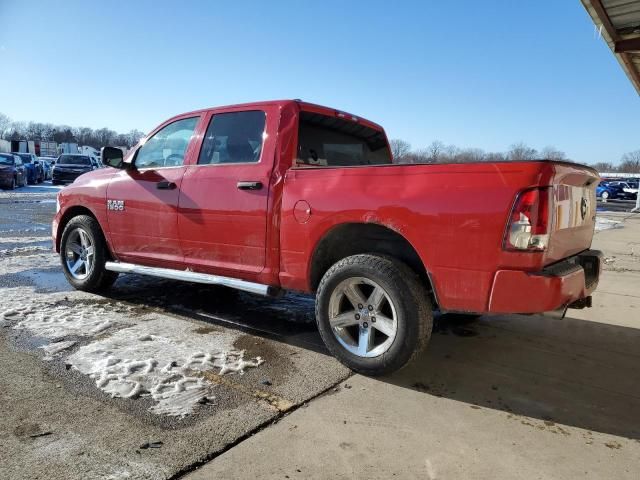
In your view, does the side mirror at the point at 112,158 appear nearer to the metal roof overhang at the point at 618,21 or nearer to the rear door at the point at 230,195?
the rear door at the point at 230,195

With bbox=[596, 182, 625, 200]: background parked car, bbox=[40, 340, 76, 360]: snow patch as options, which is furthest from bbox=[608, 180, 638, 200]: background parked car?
bbox=[40, 340, 76, 360]: snow patch

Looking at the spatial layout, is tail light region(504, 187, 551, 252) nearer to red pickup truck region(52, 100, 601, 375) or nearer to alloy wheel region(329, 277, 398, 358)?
red pickup truck region(52, 100, 601, 375)

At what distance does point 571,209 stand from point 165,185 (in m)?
3.28

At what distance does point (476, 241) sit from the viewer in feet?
9.03

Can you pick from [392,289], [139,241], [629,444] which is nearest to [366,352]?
[392,289]

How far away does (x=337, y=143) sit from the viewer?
4.38 metres

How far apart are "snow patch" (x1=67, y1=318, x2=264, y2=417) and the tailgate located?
6.93ft

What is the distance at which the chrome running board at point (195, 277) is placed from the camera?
3758mm

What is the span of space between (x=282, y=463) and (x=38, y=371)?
1.91 meters

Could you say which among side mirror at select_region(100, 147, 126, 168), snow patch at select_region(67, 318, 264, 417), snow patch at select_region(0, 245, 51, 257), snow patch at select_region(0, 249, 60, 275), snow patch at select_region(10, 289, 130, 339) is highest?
side mirror at select_region(100, 147, 126, 168)

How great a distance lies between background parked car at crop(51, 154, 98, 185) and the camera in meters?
22.8

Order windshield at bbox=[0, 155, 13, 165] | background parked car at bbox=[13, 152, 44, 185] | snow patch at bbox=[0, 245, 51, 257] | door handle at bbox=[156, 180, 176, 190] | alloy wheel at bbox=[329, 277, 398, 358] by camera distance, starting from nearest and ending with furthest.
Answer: alloy wheel at bbox=[329, 277, 398, 358] < door handle at bbox=[156, 180, 176, 190] < snow patch at bbox=[0, 245, 51, 257] < windshield at bbox=[0, 155, 13, 165] < background parked car at bbox=[13, 152, 44, 185]

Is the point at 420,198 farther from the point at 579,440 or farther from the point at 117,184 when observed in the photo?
the point at 117,184

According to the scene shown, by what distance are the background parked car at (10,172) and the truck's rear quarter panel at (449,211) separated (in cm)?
2246
